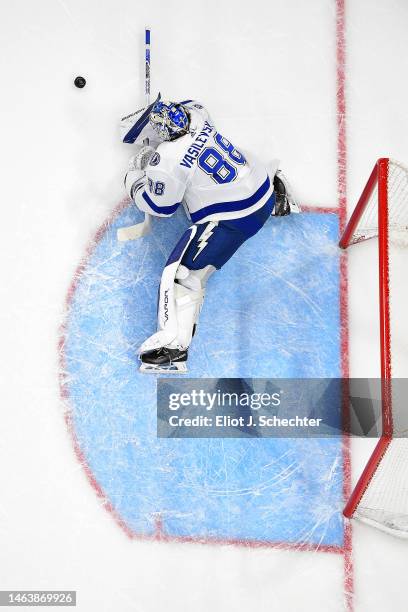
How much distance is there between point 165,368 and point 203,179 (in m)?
0.79

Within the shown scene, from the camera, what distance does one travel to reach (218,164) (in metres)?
3.03

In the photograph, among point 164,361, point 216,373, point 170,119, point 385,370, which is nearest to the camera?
point 385,370

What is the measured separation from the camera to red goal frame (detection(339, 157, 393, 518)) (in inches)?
103

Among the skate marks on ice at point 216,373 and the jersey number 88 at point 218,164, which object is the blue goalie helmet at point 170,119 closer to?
the jersey number 88 at point 218,164

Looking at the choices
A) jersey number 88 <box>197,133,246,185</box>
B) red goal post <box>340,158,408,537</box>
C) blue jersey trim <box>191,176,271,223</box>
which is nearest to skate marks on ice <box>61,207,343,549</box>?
red goal post <box>340,158,408,537</box>

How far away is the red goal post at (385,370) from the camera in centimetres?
268

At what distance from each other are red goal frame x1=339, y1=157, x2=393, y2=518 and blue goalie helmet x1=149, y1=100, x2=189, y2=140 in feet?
2.51

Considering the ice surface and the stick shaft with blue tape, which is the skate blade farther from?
the stick shaft with blue tape

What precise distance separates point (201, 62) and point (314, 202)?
84 cm

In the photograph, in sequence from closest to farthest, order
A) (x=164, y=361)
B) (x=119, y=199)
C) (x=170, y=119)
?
(x=170, y=119)
(x=164, y=361)
(x=119, y=199)

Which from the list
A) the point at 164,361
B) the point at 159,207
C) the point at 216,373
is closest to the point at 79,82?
the point at 159,207

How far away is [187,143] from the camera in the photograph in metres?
3.02

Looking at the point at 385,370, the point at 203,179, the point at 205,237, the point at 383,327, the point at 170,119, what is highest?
the point at 170,119

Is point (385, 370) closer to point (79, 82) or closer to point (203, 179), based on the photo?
point (203, 179)
